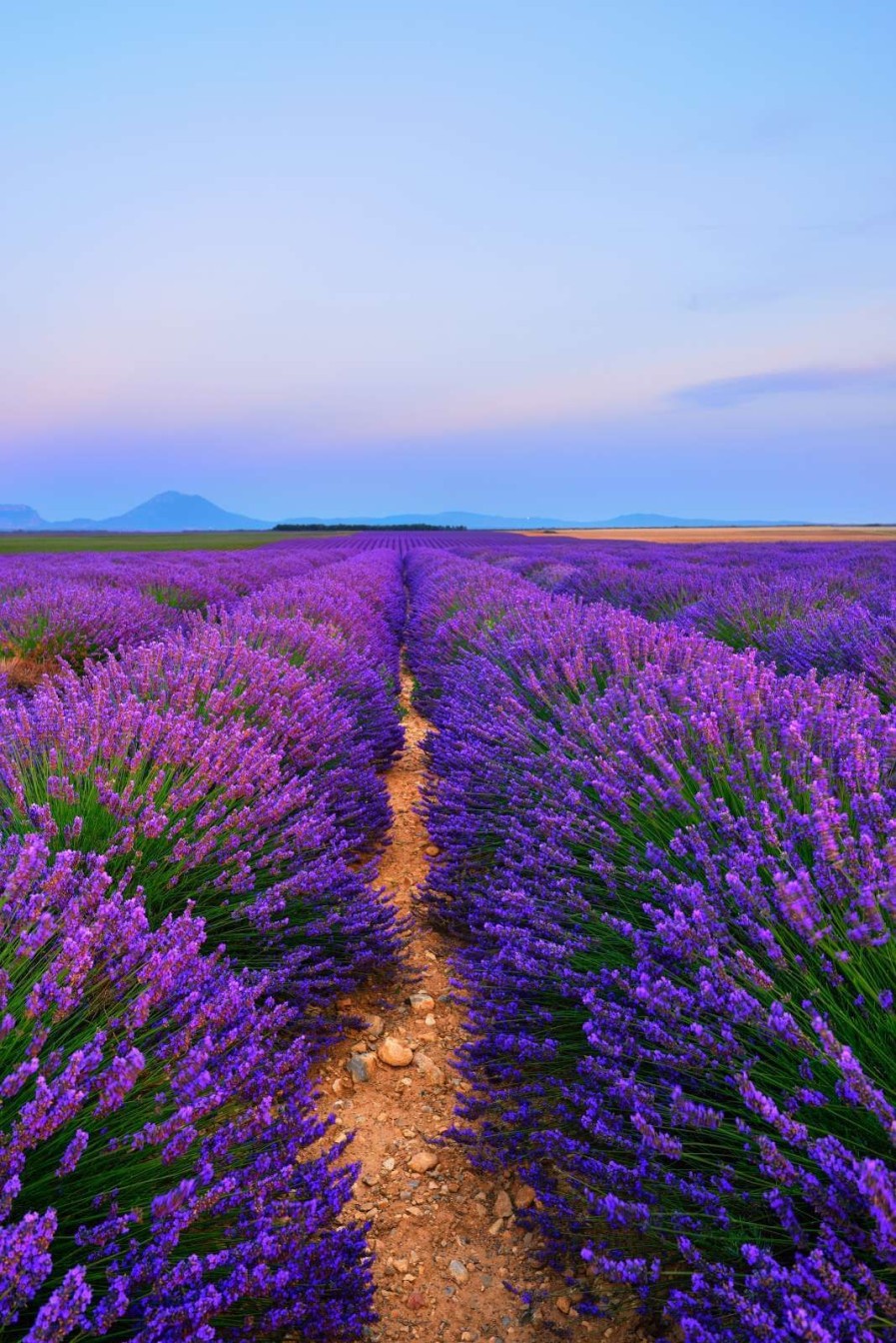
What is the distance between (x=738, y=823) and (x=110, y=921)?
4.30 ft

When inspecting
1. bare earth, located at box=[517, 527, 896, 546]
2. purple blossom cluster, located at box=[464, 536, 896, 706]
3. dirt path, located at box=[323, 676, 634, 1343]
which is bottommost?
dirt path, located at box=[323, 676, 634, 1343]

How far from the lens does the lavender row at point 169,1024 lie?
97 cm

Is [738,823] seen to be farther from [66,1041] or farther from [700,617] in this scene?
[700,617]

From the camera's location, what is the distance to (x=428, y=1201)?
5.59ft

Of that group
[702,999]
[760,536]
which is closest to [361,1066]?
[702,999]

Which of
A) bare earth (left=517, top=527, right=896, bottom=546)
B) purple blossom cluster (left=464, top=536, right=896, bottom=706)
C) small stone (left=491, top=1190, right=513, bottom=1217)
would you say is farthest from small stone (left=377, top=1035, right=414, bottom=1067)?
bare earth (left=517, top=527, right=896, bottom=546)

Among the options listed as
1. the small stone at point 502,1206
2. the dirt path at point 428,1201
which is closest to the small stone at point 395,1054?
the dirt path at point 428,1201

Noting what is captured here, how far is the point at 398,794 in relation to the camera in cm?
434

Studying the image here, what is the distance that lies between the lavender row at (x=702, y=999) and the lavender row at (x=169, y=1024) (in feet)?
1.50

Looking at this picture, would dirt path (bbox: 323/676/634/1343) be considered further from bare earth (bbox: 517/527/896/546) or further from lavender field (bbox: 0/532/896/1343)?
bare earth (bbox: 517/527/896/546)

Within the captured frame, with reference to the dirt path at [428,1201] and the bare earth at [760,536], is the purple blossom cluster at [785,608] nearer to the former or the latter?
the dirt path at [428,1201]

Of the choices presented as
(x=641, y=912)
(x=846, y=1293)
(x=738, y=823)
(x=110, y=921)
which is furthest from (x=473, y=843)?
(x=846, y=1293)

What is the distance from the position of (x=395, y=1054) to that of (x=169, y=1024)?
3.13 ft

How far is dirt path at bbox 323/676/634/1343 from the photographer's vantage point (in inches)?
55.8
